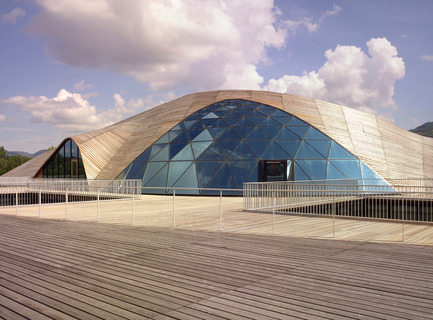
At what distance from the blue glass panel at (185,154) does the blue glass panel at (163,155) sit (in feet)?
2.59

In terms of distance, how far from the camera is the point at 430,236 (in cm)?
1073

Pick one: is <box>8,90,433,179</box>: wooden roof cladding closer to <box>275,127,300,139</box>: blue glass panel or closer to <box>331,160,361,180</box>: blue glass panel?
<box>331,160,361,180</box>: blue glass panel

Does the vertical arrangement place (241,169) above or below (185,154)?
below

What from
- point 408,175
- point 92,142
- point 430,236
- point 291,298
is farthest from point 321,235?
point 92,142

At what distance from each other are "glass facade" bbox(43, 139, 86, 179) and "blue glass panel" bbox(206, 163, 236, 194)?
11824 mm

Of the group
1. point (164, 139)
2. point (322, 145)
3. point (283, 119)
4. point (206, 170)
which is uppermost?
point (283, 119)

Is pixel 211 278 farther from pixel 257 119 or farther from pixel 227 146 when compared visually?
pixel 257 119

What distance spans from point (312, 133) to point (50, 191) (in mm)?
18090

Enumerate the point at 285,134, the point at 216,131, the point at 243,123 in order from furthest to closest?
the point at 243,123 → the point at 216,131 → the point at 285,134

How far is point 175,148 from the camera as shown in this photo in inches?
1091

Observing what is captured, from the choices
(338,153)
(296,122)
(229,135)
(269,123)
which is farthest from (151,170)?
(338,153)

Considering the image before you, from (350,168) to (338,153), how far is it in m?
1.46

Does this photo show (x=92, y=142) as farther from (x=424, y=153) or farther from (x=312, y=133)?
(x=424, y=153)

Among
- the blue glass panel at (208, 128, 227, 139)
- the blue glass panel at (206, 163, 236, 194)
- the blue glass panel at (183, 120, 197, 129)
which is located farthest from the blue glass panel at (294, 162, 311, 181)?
the blue glass panel at (183, 120, 197, 129)
